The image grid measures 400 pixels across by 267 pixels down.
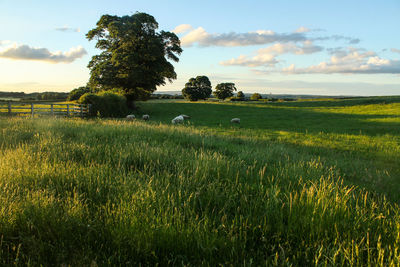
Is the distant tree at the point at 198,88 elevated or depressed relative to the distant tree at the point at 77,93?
elevated

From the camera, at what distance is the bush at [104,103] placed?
2952 cm

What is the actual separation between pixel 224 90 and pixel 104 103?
7101cm

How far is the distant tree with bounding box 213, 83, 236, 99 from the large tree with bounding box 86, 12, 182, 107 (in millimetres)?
60551

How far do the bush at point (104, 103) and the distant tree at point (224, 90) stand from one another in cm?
6834

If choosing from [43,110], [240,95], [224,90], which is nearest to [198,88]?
[224,90]

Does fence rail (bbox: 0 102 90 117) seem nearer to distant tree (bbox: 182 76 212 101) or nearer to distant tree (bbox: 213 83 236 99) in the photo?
distant tree (bbox: 182 76 212 101)

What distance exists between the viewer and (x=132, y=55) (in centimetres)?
3241

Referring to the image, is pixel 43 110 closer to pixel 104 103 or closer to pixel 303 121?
pixel 104 103

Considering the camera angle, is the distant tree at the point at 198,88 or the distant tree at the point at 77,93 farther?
the distant tree at the point at 198,88

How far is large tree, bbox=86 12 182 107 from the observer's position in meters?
32.8

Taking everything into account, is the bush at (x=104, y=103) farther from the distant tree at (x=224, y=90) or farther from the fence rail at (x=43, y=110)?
the distant tree at (x=224, y=90)

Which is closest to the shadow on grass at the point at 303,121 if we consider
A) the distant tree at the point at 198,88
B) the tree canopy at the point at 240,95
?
the distant tree at the point at 198,88

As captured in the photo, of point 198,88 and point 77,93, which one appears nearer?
point 77,93

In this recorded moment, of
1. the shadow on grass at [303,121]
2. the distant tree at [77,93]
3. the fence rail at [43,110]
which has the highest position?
the distant tree at [77,93]
